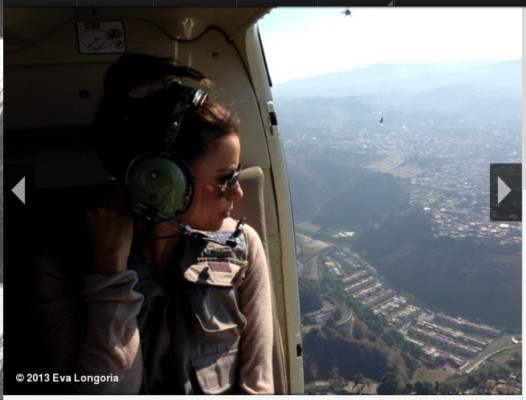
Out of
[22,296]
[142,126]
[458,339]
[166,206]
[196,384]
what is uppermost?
[142,126]

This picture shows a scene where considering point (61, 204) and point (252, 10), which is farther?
point (252, 10)

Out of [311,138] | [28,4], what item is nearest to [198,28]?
[28,4]

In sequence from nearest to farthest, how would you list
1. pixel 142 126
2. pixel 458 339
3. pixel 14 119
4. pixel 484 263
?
pixel 142 126 → pixel 14 119 → pixel 458 339 → pixel 484 263

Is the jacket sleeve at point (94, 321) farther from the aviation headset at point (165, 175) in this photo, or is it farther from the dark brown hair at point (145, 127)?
the dark brown hair at point (145, 127)

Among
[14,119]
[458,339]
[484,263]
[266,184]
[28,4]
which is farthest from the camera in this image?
[484,263]

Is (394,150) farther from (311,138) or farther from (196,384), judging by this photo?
(196,384)

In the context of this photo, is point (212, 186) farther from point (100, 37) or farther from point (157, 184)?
point (100, 37)

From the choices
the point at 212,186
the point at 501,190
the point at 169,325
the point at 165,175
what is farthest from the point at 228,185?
the point at 501,190
